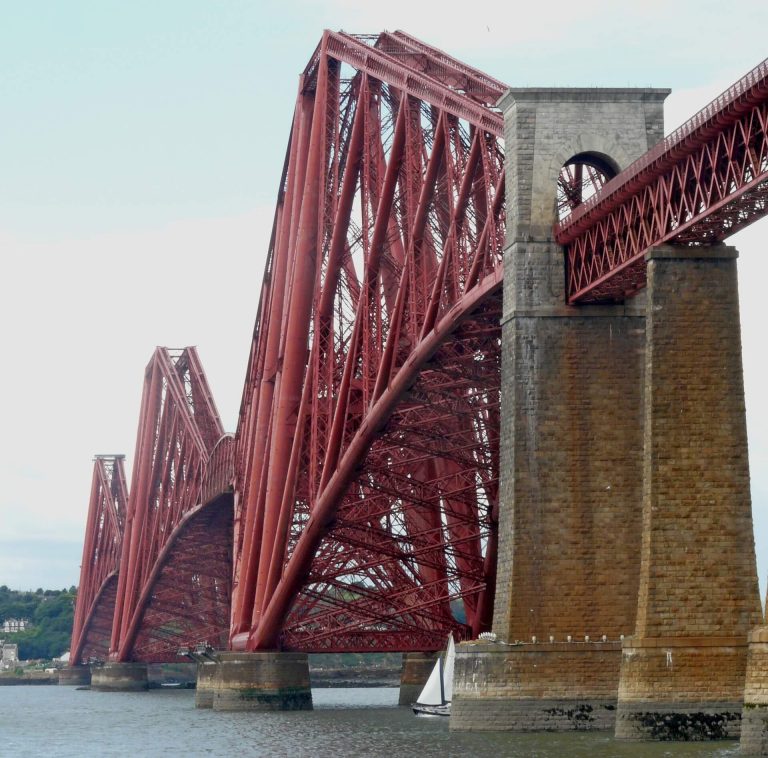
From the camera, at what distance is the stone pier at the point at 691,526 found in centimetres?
4078

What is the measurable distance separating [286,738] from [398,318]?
13520 mm

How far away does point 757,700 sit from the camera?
35219 mm

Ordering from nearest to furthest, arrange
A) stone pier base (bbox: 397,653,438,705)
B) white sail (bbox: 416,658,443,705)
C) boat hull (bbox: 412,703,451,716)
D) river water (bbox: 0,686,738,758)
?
river water (bbox: 0,686,738,758) → boat hull (bbox: 412,703,451,716) → white sail (bbox: 416,658,443,705) → stone pier base (bbox: 397,653,438,705)

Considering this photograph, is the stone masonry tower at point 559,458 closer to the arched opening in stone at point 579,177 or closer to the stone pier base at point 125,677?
the arched opening in stone at point 579,177

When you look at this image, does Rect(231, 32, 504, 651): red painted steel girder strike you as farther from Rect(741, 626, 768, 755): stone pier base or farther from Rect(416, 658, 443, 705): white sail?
Rect(741, 626, 768, 755): stone pier base

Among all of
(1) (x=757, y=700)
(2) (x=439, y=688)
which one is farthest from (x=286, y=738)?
(1) (x=757, y=700)

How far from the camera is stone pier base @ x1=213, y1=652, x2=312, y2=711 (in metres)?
75.8

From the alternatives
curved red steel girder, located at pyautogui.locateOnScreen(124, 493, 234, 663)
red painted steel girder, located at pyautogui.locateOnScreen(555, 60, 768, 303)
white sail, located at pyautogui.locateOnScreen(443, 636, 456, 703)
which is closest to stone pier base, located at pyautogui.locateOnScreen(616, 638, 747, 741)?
red painted steel girder, located at pyautogui.locateOnScreen(555, 60, 768, 303)

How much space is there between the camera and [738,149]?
39.9m

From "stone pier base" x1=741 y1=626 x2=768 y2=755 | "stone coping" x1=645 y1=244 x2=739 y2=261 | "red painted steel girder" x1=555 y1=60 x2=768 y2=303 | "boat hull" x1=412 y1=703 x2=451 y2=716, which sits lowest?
"stone pier base" x1=741 y1=626 x2=768 y2=755

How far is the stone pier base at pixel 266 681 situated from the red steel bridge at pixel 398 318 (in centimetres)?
74

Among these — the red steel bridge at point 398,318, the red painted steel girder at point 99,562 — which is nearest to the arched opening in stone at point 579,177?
the red steel bridge at point 398,318

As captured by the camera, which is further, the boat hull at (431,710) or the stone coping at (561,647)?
the boat hull at (431,710)

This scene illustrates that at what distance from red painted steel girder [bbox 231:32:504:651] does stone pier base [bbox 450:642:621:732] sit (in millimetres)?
10703
